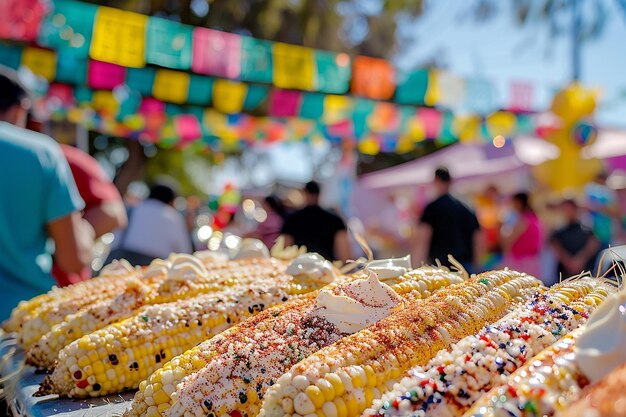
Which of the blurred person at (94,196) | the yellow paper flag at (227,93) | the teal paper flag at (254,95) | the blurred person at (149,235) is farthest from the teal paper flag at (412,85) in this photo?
the blurred person at (94,196)

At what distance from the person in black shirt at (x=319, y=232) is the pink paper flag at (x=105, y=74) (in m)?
6.06

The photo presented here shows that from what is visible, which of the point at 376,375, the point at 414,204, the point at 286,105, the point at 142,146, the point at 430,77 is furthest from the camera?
the point at 142,146

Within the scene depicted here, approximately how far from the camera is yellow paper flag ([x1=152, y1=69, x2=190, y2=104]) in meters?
10.5

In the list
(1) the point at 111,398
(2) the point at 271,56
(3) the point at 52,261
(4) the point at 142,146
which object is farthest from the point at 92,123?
(1) the point at 111,398

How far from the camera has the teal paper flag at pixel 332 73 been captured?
9.47 metres

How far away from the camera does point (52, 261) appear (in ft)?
9.09

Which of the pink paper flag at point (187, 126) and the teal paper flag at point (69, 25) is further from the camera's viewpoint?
the pink paper flag at point (187, 126)

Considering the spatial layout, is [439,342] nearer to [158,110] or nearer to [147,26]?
[147,26]

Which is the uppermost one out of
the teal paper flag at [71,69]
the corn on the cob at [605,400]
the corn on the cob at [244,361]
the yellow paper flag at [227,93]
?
the teal paper flag at [71,69]

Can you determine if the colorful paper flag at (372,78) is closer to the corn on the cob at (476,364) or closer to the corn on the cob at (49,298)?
the corn on the cob at (49,298)

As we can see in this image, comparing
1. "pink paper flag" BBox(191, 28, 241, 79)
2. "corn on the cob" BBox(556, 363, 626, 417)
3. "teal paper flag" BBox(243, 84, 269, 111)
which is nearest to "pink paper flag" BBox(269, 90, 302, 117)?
"teal paper flag" BBox(243, 84, 269, 111)

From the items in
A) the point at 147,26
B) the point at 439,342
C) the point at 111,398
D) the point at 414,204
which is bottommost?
the point at 414,204

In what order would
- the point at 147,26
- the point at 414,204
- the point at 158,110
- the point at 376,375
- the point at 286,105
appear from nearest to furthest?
the point at 376,375 → the point at 147,26 → the point at 286,105 → the point at 158,110 → the point at 414,204

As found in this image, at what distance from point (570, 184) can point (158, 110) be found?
8258 millimetres
